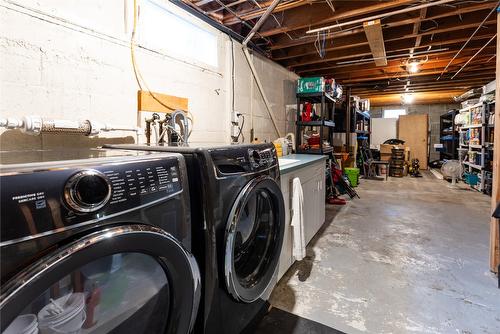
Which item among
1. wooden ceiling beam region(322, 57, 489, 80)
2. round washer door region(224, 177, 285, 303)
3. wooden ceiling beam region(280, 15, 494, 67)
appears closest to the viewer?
round washer door region(224, 177, 285, 303)

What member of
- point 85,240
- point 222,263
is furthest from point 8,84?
point 222,263

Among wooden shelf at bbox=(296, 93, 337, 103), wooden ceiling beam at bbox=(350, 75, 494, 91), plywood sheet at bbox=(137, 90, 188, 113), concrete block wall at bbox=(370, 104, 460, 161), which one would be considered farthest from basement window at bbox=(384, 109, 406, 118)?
plywood sheet at bbox=(137, 90, 188, 113)

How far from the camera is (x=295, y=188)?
79.4 inches

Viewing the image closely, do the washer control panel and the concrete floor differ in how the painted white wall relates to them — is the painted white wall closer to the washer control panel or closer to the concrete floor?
the washer control panel

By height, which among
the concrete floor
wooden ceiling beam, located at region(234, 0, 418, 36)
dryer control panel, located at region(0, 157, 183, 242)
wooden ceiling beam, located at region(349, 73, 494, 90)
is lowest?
the concrete floor

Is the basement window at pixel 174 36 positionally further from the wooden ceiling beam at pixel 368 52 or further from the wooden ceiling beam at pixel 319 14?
the wooden ceiling beam at pixel 368 52

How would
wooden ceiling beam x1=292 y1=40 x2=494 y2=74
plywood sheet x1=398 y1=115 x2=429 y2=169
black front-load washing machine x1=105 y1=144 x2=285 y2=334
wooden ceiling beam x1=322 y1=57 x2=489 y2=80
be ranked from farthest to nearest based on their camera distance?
plywood sheet x1=398 y1=115 x2=429 y2=169
wooden ceiling beam x1=322 y1=57 x2=489 y2=80
wooden ceiling beam x1=292 y1=40 x2=494 y2=74
black front-load washing machine x1=105 y1=144 x2=285 y2=334

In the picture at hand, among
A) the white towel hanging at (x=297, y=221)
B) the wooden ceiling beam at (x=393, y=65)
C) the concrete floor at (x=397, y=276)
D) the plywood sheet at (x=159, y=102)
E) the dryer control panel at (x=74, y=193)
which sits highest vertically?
the wooden ceiling beam at (x=393, y=65)

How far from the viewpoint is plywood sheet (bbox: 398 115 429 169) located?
9156mm

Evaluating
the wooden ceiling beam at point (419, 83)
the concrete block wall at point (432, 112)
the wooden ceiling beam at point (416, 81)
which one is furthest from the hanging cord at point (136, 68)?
the concrete block wall at point (432, 112)

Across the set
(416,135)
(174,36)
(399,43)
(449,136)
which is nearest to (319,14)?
(174,36)

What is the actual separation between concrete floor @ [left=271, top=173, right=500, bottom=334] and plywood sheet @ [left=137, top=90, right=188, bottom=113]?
1.61m

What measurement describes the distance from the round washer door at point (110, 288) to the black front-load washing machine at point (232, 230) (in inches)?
5.6

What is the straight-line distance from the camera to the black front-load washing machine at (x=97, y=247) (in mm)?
514
